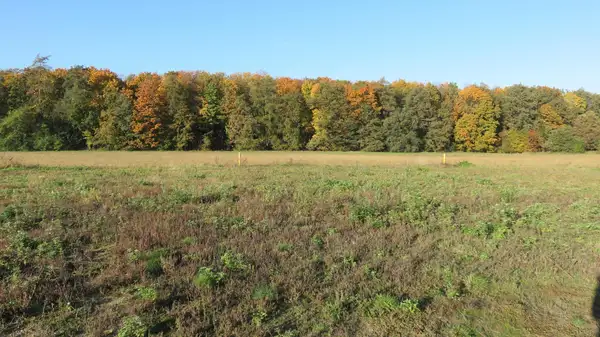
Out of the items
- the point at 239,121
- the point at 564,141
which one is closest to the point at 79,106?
the point at 239,121

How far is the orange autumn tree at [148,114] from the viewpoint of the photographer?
2493 inches

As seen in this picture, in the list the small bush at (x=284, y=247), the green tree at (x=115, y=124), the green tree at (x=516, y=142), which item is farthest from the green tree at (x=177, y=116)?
the small bush at (x=284, y=247)

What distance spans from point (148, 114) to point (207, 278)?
63287 mm

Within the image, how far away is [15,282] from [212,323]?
281 centimetres

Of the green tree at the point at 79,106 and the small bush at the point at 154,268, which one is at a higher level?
the green tree at the point at 79,106

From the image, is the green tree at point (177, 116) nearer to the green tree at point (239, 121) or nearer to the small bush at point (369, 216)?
the green tree at point (239, 121)

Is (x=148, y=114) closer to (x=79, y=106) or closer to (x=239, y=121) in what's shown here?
(x=79, y=106)

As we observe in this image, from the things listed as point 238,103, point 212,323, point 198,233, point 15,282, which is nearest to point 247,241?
point 198,233

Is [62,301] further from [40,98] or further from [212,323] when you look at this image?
[40,98]

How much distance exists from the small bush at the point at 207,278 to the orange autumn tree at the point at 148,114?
62.5 m

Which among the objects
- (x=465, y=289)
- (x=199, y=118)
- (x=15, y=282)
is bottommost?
(x=465, y=289)

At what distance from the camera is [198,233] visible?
25.7 feet

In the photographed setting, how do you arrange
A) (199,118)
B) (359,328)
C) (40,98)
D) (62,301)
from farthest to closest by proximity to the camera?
(199,118)
(40,98)
(62,301)
(359,328)

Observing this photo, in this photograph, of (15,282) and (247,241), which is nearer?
(15,282)
